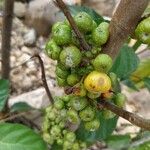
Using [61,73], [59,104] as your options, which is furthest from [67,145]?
[61,73]

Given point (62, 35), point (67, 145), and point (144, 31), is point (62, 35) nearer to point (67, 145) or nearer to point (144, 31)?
point (144, 31)

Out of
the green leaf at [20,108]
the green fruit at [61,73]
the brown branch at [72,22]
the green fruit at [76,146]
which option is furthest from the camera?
the green leaf at [20,108]

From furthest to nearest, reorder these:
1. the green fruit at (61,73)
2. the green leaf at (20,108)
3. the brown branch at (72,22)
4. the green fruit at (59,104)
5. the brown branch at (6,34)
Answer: the green leaf at (20,108)
the brown branch at (6,34)
the green fruit at (59,104)
the green fruit at (61,73)
the brown branch at (72,22)

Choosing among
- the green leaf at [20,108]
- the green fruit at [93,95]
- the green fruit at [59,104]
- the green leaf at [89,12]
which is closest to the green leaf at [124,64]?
the green leaf at [89,12]

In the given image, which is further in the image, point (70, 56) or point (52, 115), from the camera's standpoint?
point (52, 115)

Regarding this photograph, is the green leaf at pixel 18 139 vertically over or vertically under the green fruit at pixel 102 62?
under

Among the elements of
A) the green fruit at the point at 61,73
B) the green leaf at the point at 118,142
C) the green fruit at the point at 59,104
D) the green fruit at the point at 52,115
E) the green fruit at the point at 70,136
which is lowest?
the green leaf at the point at 118,142

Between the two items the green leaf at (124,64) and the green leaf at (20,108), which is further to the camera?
the green leaf at (20,108)

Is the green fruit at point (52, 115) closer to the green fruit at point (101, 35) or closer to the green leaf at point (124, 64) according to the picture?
the green leaf at point (124, 64)
